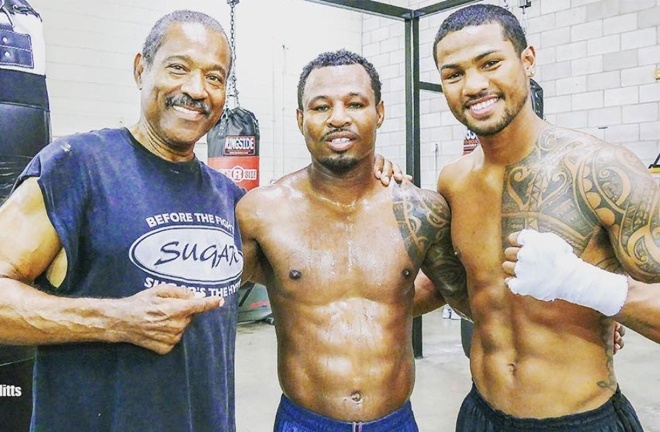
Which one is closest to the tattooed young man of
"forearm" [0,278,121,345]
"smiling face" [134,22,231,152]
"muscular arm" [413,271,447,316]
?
"muscular arm" [413,271,447,316]

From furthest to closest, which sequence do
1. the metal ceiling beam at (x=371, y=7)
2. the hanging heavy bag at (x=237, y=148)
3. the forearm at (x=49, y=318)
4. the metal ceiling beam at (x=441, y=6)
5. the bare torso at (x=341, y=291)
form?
1. the metal ceiling beam at (x=441, y=6)
2. the hanging heavy bag at (x=237, y=148)
3. the metal ceiling beam at (x=371, y=7)
4. the bare torso at (x=341, y=291)
5. the forearm at (x=49, y=318)

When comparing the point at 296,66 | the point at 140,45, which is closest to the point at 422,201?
the point at 140,45

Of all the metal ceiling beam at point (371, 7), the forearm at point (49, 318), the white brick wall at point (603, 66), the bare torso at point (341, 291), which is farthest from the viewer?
the white brick wall at point (603, 66)

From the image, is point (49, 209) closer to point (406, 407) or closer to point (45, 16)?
point (406, 407)

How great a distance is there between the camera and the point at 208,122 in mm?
1469

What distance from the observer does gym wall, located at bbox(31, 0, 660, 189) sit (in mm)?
5305

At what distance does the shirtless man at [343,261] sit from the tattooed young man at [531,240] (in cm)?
21

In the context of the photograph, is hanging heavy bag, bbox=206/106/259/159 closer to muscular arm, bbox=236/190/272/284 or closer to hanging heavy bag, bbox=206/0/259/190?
hanging heavy bag, bbox=206/0/259/190

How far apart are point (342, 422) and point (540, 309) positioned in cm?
66

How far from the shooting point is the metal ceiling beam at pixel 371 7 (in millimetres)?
3486

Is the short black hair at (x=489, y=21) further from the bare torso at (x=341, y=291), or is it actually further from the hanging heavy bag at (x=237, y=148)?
the hanging heavy bag at (x=237, y=148)

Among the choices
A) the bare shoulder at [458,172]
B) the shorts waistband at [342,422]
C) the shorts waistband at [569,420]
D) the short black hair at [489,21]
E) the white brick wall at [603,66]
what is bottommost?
the shorts waistband at [342,422]

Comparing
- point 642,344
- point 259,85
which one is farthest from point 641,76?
point 259,85

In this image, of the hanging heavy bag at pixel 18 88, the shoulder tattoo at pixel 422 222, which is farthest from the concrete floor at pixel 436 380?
the hanging heavy bag at pixel 18 88
